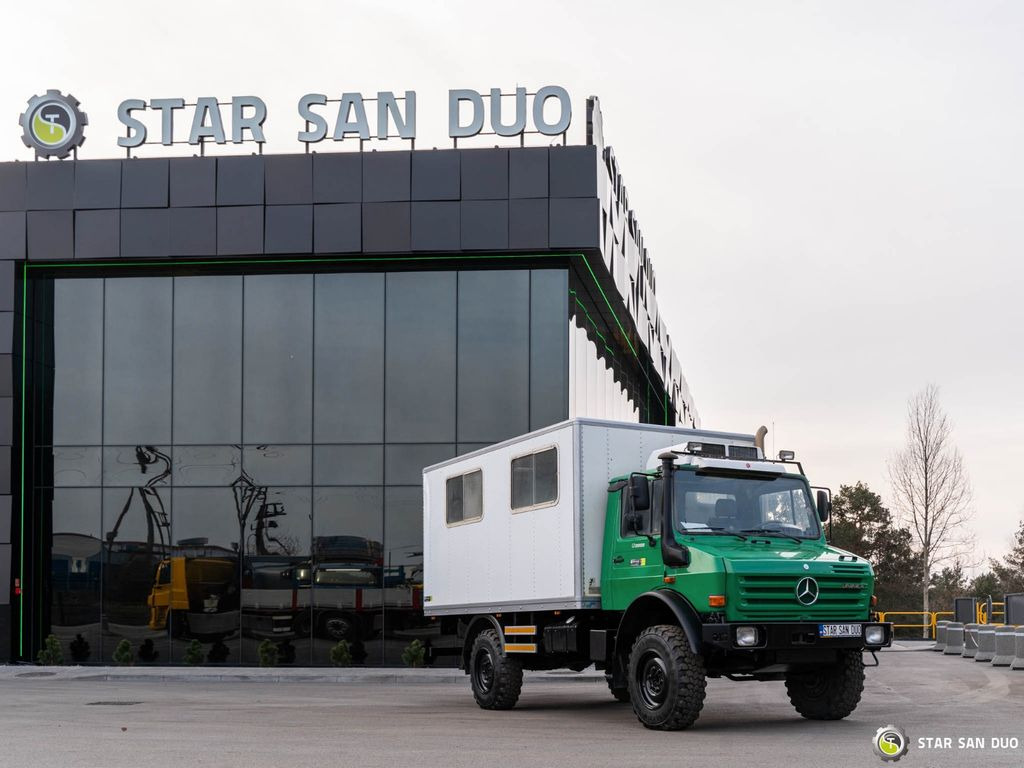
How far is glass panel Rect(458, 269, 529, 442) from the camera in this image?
93.8 feet

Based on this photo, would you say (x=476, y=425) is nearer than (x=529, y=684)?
No

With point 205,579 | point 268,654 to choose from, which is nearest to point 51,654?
point 205,579

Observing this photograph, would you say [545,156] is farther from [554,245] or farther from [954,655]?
[954,655]

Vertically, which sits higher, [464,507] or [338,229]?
[338,229]

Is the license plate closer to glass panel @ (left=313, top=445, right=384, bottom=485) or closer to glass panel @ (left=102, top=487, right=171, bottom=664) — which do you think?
glass panel @ (left=313, top=445, right=384, bottom=485)

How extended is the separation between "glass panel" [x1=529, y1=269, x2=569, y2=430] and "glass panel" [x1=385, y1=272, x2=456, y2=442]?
176cm

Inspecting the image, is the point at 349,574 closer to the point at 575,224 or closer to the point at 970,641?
the point at 575,224

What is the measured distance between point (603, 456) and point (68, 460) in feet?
59.0

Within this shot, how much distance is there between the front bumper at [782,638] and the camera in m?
13.2

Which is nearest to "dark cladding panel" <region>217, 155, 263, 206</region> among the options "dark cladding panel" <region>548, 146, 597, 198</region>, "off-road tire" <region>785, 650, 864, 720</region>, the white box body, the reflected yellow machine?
"dark cladding panel" <region>548, 146, 597, 198</region>

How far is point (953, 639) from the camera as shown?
3338 centimetres

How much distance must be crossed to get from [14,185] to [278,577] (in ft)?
35.3

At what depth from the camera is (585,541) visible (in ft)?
50.1

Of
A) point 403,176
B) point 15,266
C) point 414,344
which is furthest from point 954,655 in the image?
point 15,266
